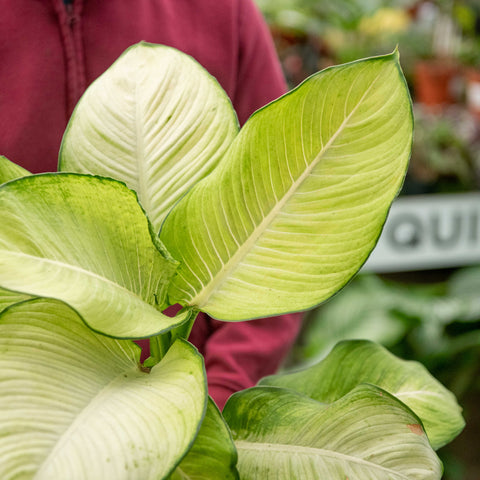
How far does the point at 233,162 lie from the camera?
37 cm

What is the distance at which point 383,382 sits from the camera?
1.53ft

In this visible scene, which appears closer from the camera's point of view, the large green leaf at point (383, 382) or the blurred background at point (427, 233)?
the large green leaf at point (383, 382)

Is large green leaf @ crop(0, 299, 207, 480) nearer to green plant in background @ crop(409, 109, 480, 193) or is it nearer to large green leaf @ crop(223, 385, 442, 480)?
large green leaf @ crop(223, 385, 442, 480)

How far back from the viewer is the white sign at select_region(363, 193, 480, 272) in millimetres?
1317

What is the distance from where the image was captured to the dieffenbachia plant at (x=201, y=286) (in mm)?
313

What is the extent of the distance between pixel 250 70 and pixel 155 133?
336mm

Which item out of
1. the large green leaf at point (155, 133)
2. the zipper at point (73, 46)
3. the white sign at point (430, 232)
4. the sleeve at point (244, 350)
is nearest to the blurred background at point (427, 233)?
the white sign at point (430, 232)

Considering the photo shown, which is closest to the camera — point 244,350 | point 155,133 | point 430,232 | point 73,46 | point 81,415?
point 81,415

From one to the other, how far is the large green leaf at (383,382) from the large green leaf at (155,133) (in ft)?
0.57

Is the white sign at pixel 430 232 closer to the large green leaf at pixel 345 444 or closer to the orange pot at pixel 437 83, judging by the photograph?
the orange pot at pixel 437 83

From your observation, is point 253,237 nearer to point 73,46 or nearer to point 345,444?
point 345,444

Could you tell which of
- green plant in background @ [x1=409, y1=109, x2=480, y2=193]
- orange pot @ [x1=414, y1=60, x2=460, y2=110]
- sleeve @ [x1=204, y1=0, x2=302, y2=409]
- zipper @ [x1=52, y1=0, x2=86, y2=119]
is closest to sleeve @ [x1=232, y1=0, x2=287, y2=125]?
sleeve @ [x1=204, y1=0, x2=302, y2=409]

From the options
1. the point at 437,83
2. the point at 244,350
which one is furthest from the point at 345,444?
the point at 437,83

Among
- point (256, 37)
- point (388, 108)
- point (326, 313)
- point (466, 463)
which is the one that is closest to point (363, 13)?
point (326, 313)
